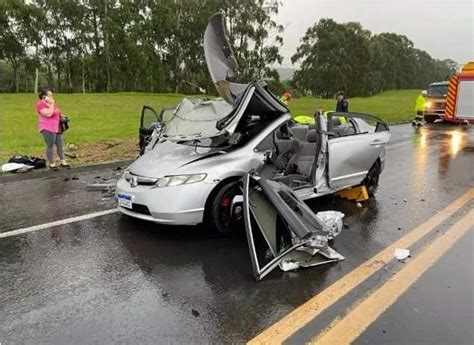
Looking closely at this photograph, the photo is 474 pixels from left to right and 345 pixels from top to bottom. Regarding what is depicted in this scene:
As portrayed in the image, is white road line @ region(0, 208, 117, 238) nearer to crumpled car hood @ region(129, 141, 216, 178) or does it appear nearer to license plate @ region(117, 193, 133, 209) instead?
license plate @ region(117, 193, 133, 209)

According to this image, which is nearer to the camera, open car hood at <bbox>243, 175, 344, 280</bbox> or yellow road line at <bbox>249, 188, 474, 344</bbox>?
yellow road line at <bbox>249, 188, 474, 344</bbox>

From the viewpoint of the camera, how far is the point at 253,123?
20.2 feet

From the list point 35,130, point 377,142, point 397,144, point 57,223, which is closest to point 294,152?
point 377,142

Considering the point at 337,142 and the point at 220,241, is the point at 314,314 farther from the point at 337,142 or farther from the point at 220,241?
the point at 337,142

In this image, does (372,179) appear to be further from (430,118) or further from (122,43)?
(122,43)

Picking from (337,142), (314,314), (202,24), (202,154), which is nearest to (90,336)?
(314,314)

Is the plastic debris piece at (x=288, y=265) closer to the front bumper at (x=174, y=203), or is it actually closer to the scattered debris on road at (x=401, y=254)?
the scattered debris on road at (x=401, y=254)

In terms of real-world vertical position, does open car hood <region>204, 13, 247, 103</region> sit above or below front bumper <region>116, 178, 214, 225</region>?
above

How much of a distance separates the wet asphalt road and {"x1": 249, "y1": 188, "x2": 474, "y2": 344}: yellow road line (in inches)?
3.0

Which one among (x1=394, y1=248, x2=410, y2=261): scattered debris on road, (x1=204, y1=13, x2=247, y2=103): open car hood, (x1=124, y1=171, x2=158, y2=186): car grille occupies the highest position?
(x1=204, y1=13, x2=247, y2=103): open car hood

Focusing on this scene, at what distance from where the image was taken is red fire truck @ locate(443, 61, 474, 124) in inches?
693

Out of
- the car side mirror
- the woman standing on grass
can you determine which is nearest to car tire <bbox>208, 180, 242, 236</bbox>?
the car side mirror

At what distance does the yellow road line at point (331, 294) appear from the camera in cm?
335

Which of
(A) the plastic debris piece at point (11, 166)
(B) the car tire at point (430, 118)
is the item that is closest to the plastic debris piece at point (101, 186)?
(A) the plastic debris piece at point (11, 166)
